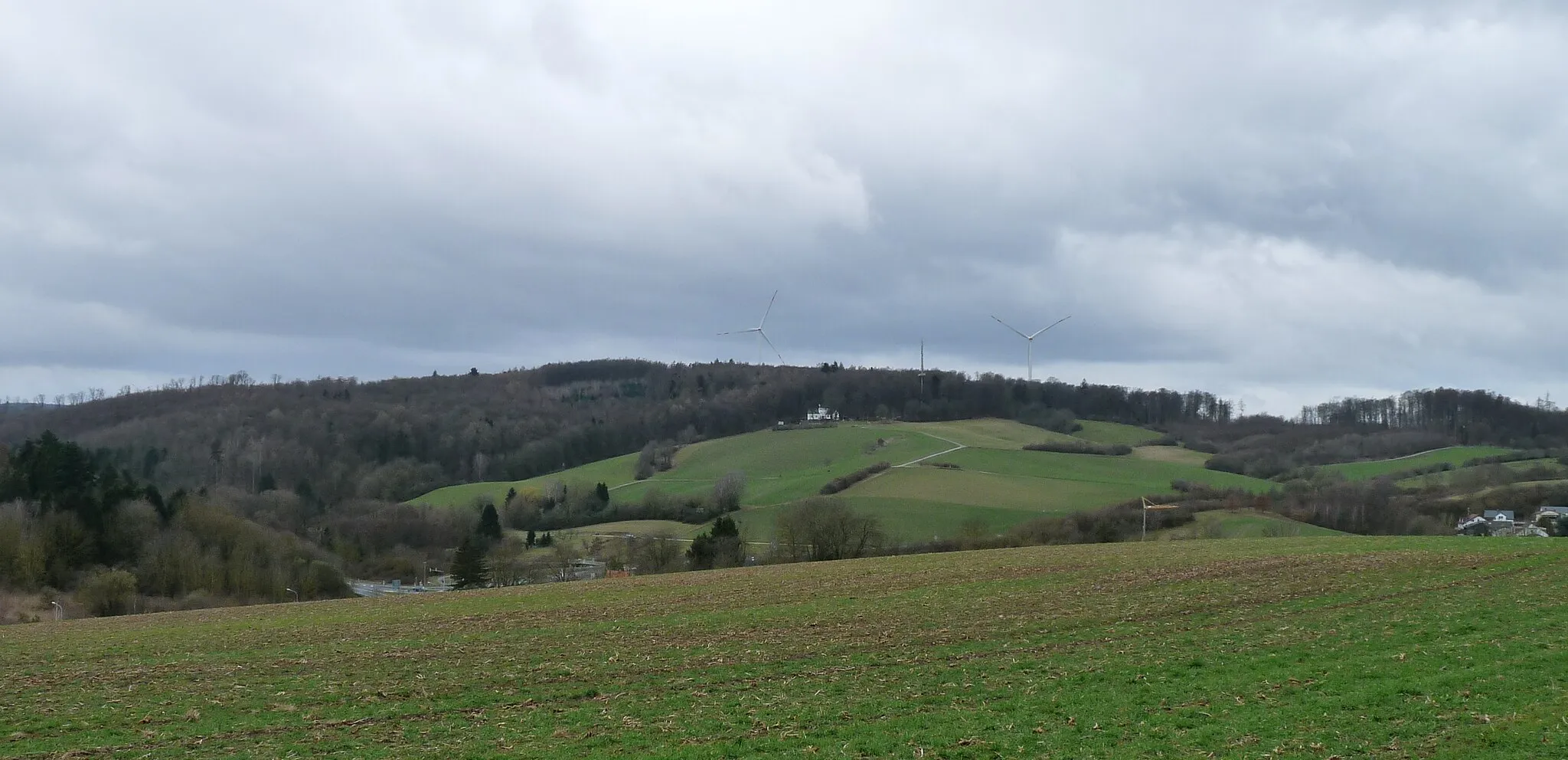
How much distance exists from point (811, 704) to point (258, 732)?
9.59 meters

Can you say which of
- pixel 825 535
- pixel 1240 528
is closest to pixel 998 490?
pixel 1240 528

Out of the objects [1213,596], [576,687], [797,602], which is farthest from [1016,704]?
[797,602]

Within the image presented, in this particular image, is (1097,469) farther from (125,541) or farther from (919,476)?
(125,541)

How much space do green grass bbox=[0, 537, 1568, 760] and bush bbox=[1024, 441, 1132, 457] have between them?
11014cm

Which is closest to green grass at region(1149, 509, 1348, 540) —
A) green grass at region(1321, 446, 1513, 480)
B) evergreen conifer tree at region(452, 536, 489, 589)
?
green grass at region(1321, 446, 1513, 480)

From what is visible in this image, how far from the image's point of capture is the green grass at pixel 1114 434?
170m

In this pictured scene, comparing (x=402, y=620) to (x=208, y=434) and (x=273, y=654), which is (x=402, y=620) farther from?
(x=208, y=434)

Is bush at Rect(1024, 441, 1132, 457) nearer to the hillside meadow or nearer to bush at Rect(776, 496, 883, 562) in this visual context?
the hillside meadow

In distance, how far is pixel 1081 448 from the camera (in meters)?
155

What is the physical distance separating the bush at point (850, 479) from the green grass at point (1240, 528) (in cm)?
4112

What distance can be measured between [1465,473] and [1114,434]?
5659 cm

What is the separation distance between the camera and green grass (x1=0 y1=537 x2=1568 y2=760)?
17.0m

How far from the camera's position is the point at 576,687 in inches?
922

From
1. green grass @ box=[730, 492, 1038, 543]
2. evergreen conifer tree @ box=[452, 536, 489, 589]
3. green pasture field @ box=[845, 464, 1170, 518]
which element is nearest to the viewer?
evergreen conifer tree @ box=[452, 536, 489, 589]
